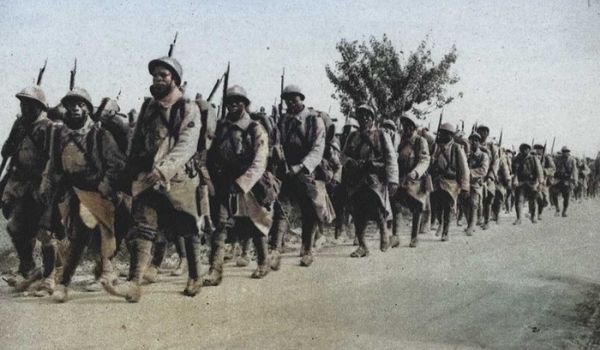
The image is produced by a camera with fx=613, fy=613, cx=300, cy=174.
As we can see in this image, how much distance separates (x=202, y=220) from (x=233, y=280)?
1.30 m

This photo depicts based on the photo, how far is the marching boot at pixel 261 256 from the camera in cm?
734

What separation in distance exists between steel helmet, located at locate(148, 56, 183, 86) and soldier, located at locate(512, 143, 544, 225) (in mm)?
12801

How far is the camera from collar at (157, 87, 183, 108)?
5.75 meters

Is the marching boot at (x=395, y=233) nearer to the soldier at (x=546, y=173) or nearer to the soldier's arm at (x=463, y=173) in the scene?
the soldier's arm at (x=463, y=173)

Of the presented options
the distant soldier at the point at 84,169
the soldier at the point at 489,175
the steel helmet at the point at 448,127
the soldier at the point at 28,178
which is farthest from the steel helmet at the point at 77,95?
the soldier at the point at 489,175

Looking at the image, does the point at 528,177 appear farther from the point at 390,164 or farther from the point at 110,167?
the point at 110,167

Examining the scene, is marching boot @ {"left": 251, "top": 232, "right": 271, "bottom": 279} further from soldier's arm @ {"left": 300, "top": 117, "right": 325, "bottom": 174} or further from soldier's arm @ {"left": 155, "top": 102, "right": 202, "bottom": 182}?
soldier's arm @ {"left": 155, "top": 102, "right": 202, "bottom": 182}

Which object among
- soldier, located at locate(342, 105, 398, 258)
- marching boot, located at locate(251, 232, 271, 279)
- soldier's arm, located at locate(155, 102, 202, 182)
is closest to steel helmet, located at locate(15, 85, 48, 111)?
soldier's arm, located at locate(155, 102, 202, 182)

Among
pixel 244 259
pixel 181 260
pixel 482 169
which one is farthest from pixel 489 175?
pixel 181 260

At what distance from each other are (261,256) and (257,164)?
4.26 ft

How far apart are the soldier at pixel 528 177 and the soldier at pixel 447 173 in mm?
5261

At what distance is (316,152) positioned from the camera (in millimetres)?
8148

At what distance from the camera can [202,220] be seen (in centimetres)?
615

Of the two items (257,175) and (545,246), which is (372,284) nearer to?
(257,175)
